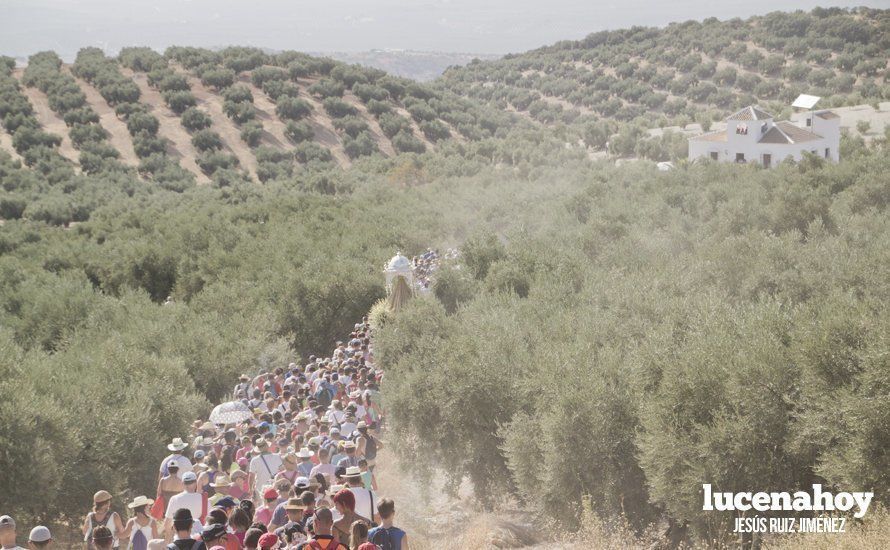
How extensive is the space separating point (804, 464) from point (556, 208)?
32761 millimetres

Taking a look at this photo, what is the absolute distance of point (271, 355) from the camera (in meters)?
25.5

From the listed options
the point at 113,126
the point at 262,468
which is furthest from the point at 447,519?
the point at 113,126

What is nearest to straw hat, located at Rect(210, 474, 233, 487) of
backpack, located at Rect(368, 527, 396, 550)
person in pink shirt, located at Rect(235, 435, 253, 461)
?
person in pink shirt, located at Rect(235, 435, 253, 461)

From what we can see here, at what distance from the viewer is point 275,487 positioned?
428 inches

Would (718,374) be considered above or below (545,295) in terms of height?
above

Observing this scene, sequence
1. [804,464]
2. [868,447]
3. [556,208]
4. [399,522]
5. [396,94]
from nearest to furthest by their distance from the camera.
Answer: [868,447] < [804,464] < [399,522] < [556,208] < [396,94]

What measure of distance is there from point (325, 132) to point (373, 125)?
5272 millimetres

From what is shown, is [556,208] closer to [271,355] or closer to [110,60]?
[271,355]

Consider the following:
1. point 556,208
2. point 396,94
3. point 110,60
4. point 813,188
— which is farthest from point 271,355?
point 110,60

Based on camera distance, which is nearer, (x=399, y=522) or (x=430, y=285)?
(x=399, y=522)

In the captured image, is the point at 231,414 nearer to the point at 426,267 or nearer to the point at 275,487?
the point at 275,487

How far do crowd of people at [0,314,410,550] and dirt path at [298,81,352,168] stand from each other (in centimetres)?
5939

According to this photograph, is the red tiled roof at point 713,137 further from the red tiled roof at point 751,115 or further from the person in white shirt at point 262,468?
the person in white shirt at point 262,468

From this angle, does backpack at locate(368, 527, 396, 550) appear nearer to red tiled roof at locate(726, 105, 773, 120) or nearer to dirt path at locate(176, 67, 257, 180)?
red tiled roof at locate(726, 105, 773, 120)
